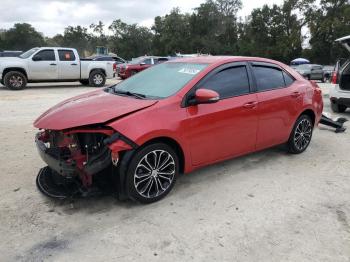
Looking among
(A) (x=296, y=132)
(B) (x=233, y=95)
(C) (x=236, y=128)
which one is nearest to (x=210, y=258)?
(C) (x=236, y=128)

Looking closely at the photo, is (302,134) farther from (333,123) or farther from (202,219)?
(202,219)

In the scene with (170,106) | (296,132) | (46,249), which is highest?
(170,106)

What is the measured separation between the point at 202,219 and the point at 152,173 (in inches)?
29.0

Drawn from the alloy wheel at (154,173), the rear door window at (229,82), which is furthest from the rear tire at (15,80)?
the alloy wheel at (154,173)

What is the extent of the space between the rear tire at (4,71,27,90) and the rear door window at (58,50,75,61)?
1.82 meters

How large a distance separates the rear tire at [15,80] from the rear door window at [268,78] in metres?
12.5

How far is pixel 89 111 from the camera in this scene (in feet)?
13.5

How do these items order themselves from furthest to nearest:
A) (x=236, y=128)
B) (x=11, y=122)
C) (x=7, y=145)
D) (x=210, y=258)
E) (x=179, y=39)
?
(x=179, y=39) < (x=11, y=122) < (x=7, y=145) < (x=236, y=128) < (x=210, y=258)

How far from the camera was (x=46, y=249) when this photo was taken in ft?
10.9

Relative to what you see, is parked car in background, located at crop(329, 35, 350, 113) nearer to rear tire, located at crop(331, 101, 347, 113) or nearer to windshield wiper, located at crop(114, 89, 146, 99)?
rear tire, located at crop(331, 101, 347, 113)

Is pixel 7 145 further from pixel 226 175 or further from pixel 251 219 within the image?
pixel 251 219

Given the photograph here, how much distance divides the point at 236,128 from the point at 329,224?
1625 mm

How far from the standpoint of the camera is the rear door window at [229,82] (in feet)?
15.6

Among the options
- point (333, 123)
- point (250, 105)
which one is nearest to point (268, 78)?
point (250, 105)
